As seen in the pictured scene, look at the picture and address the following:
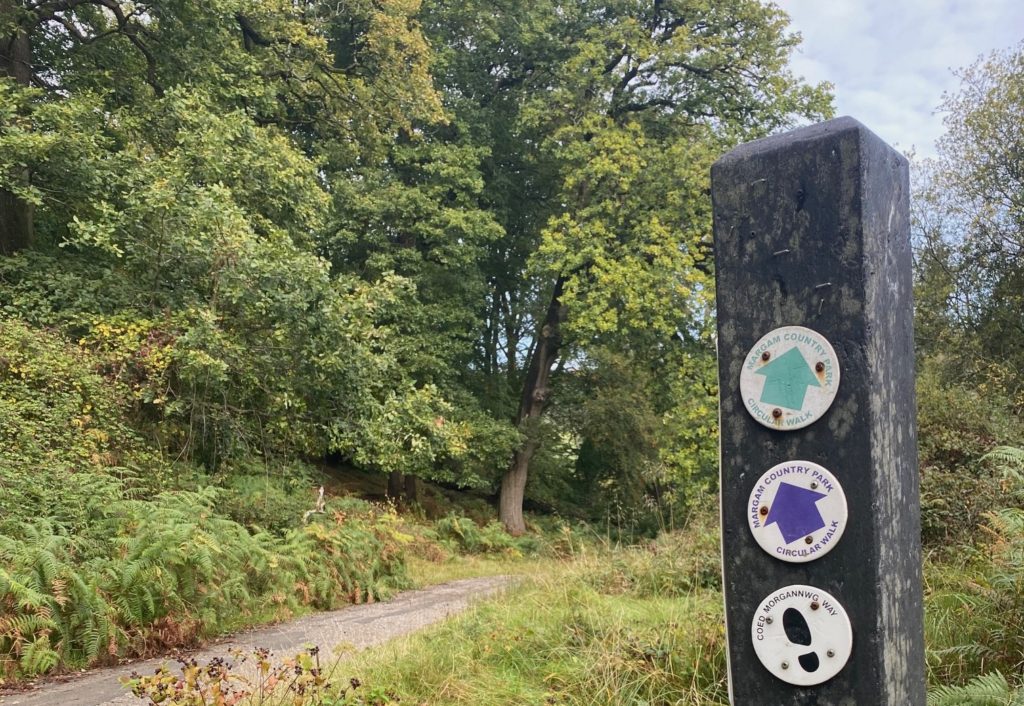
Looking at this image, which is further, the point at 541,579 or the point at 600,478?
the point at 600,478

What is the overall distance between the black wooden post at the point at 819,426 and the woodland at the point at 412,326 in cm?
140

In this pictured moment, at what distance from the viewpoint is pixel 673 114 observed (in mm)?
17281

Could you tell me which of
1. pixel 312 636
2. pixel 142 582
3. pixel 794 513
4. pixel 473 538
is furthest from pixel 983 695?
pixel 473 538

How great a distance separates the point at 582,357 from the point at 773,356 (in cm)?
1623

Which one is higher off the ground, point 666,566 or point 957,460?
point 957,460

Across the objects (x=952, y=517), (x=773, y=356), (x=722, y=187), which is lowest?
(x=952, y=517)

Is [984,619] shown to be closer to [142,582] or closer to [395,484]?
[142,582]

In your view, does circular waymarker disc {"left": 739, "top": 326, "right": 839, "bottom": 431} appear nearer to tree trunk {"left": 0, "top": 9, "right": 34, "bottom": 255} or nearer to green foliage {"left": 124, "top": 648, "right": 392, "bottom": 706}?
green foliage {"left": 124, "top": 648, "right": 392, "bottom": 706}

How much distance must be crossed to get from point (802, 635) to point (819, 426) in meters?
0.62

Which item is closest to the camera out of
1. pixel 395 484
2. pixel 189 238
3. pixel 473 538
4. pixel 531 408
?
pixel 189 238

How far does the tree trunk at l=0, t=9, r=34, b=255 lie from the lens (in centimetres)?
1069

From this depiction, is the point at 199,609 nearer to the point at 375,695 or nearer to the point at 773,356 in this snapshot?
the point at 375,695

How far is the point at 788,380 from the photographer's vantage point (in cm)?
224

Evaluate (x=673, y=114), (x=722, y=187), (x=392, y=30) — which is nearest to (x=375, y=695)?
(x=722, y=187)
